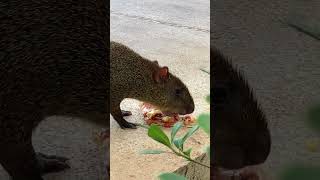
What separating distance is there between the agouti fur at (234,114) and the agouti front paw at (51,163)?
83cm

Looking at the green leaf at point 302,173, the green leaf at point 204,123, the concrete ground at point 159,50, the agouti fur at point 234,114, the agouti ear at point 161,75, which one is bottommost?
the concrete ground at point 159,50

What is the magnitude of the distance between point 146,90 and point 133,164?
1.32ft

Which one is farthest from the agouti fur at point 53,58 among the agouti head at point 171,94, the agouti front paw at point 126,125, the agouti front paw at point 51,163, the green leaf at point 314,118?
the agouti head at point 171,94

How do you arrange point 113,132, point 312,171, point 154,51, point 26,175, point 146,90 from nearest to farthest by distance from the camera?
point 312,171 → point 26,175 → point 113,132 → point 146,90 → point 154,51

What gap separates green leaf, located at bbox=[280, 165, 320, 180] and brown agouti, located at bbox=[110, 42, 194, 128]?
143 cm

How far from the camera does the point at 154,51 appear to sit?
7.59 feet

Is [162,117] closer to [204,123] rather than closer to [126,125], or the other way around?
[126,125]

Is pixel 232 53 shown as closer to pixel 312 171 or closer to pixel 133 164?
pixel 312 171

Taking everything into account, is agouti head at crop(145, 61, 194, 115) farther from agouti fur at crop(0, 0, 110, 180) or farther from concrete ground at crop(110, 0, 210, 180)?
agouti fur at crop(0, 0, 110, 180)

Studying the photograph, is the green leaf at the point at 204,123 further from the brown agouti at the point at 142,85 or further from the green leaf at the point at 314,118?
the brown agouti at the point at 142,85

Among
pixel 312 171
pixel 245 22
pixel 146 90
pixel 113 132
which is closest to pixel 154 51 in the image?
pixel 146 90

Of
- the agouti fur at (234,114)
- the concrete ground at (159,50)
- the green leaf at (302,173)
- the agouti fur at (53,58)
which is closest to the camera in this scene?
the green leaf at (302,173)

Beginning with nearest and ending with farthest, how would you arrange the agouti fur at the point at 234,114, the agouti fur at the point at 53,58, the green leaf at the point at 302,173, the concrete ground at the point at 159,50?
the green leaf at the point at 302,173, the agouti fur at the point at 234,114, the agouti fur at the point at 53,58, the concrete ground at the point at 159,50

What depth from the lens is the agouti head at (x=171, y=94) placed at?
176 cm
